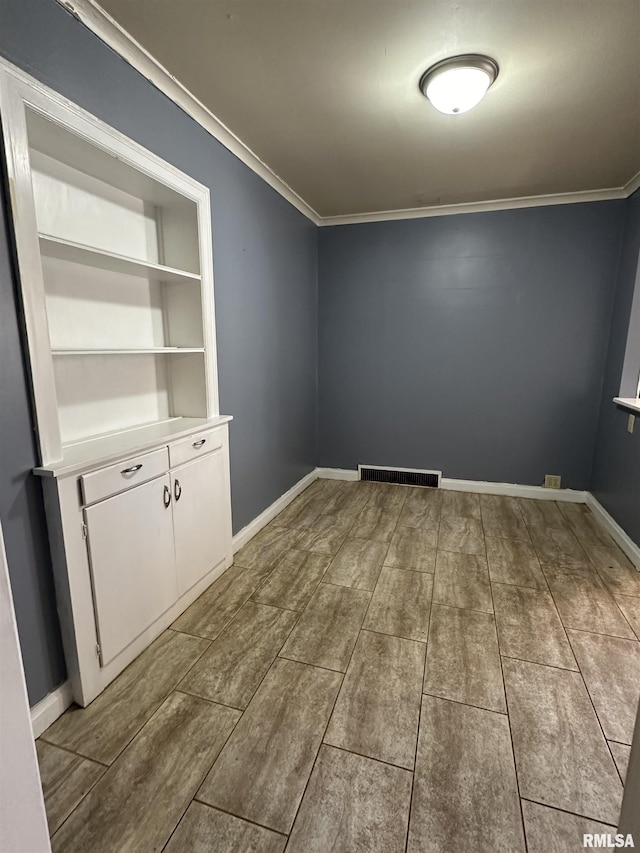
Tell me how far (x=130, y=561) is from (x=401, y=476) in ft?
9.39

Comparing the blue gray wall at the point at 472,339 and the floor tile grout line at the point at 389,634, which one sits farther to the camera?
the blue gray wall at the point at 472,339

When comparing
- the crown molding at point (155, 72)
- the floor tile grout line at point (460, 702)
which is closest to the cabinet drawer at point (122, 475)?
the floor tile grout line at point (460, 702)

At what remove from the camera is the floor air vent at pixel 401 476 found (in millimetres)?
4016

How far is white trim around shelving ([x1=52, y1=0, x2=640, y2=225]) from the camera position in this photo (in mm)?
1556

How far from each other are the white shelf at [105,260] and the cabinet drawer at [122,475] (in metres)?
0.83

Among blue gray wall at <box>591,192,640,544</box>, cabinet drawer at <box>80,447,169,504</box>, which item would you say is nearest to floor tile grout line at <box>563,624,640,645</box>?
blue gray wall at <box>591,192,640,544</box>

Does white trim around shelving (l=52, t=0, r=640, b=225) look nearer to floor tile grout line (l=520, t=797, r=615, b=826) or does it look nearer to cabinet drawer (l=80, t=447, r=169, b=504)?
cabinet drawer (l=80, t=447, r=169, b=504)

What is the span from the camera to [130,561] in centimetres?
176

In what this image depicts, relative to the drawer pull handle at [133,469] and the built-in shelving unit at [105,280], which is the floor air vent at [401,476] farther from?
the drawer pull handle at [133,469]

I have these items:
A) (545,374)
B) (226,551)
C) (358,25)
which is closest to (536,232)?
(545,374)

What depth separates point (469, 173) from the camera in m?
2.89

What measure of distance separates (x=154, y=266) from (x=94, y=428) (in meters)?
0.79

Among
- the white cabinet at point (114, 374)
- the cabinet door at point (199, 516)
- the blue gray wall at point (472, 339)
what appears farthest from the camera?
the blue gray wall at point (472, 339)

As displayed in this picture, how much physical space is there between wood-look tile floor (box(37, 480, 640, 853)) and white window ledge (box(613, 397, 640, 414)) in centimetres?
100
